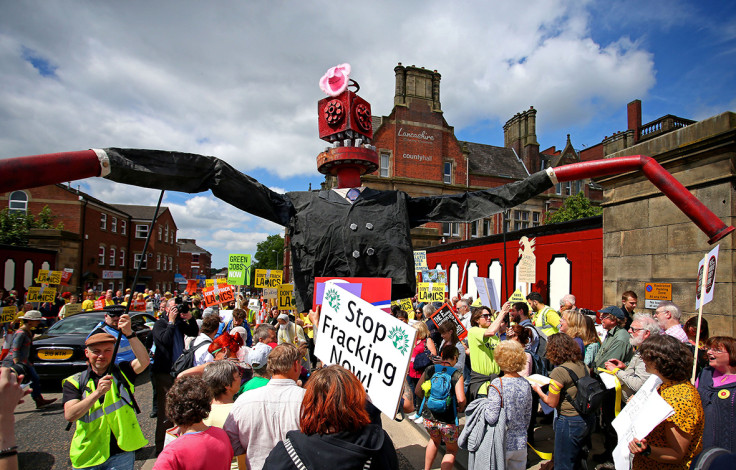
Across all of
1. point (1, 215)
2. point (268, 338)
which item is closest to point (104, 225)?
point (1, 215)

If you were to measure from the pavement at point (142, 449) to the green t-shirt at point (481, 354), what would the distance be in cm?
106

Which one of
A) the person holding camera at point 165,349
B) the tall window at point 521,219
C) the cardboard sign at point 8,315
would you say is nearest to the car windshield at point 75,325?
the cardboard sign at point 8,315

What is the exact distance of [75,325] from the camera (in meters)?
8.48

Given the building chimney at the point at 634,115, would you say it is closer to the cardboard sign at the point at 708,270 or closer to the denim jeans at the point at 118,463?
the cardboard sign at the point at 708,270

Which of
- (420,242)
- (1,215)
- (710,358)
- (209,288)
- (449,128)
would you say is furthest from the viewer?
(449,128)

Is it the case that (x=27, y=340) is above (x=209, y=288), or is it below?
below

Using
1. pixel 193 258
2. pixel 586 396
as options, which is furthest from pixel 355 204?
pixel 193 258

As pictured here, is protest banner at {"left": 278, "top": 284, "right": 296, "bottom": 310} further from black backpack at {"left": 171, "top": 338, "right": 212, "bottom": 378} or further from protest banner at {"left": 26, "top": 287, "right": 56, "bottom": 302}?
protest banner at {"left": 26, "top": 287, "right": 56, "bottom": 302}

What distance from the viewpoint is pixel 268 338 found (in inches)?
199

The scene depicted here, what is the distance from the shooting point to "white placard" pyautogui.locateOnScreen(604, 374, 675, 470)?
2.43 m

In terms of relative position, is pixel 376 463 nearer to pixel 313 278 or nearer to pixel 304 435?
pixel 304 435

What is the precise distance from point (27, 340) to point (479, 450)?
8.14 meters

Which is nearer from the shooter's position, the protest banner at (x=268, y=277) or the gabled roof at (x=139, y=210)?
the protest banner at (x=268, y=277)

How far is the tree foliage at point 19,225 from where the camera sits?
78.7ft
